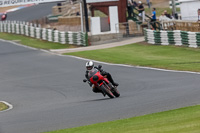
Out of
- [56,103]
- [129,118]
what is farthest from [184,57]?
[129,118]

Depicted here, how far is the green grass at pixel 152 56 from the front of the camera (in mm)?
25812

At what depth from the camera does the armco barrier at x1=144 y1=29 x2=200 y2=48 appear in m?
→ 32.1

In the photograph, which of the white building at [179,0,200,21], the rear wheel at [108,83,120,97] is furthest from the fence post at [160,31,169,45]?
the rear wheel at [108,83,120,97]

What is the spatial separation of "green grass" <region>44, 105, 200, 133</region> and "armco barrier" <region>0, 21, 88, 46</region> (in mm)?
27411

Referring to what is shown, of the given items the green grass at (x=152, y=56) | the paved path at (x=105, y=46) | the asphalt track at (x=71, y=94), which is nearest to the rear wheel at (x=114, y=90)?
the asphalt track at (x=71, y=94)

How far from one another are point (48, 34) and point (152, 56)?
15.8 m

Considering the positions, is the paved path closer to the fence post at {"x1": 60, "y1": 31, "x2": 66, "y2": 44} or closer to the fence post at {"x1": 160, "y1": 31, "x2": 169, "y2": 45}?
the fence post at {"x1": 160, "y1": 31, "x2": 169, "y2": 45}

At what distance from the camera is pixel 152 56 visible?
30.7 m

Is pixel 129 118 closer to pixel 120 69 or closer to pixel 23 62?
pixel 120 69

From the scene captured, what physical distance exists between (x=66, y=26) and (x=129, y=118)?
3990 centimetres

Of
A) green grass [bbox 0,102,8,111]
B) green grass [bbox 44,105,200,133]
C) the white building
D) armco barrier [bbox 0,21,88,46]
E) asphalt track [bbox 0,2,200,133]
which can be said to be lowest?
green grass [bbox 0,102,8,111]

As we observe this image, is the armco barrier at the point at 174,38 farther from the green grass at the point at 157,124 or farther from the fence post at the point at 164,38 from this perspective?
the green grass at the point at 157,124

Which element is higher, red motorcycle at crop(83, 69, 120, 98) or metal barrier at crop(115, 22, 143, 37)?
metal barrier at crop(115, 22, 143, 37)

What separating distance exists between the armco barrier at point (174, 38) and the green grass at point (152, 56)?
0.49 m
